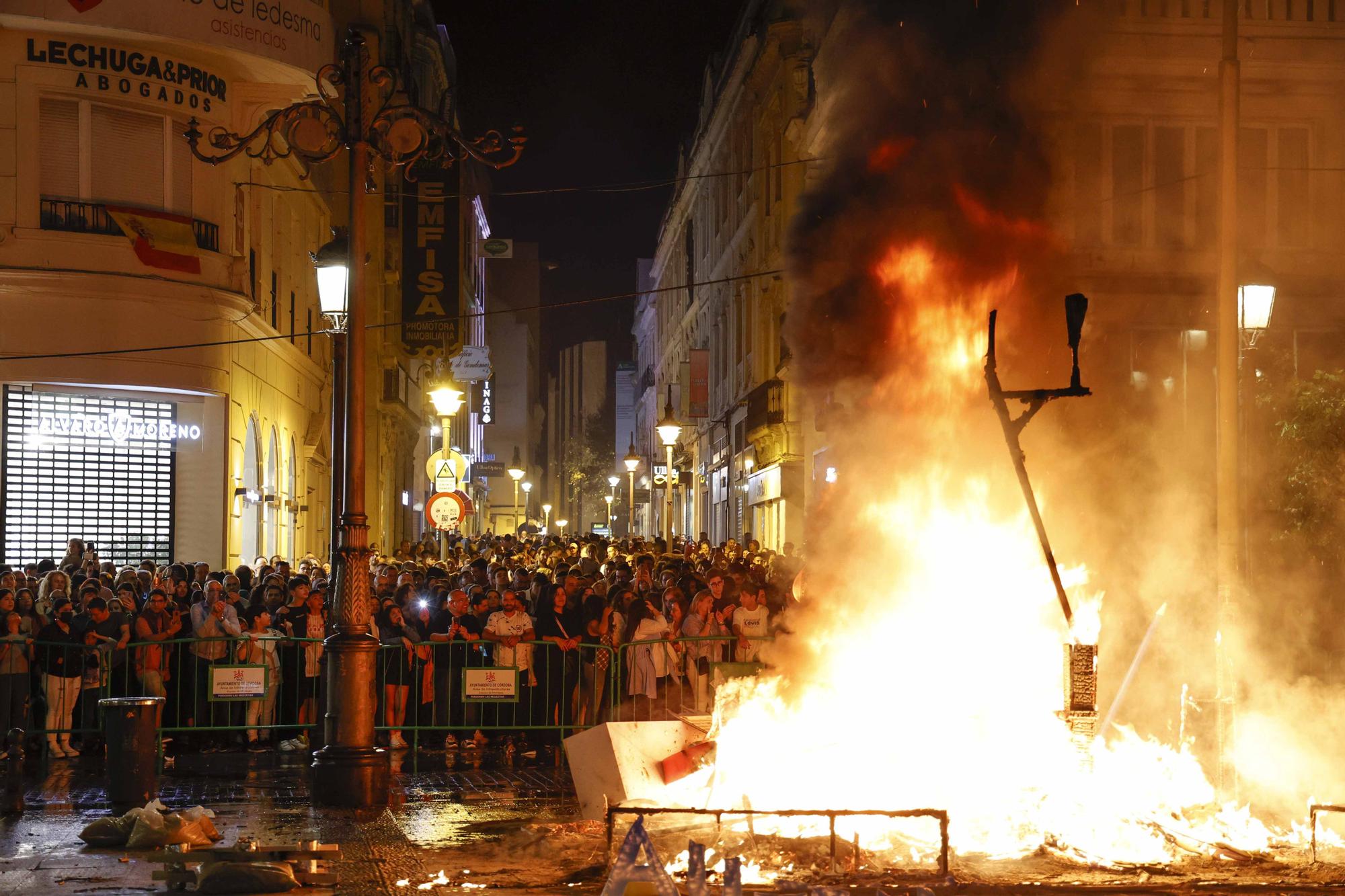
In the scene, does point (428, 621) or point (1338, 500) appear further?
point (1338, 500)

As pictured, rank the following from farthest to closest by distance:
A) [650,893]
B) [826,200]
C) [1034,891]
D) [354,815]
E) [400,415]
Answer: [400,415] → [826,200] → [354,815] → [1034,891] → [650,893]

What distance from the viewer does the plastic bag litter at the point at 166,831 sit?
9180 mm

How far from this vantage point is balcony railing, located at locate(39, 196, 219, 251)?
68.1 feet

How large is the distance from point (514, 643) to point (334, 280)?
3969 mm

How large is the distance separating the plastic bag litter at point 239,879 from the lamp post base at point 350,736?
9.41ft

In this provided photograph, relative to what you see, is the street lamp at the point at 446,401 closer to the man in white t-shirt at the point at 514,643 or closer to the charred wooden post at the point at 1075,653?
the man in white t-shirt at the point at 514,643

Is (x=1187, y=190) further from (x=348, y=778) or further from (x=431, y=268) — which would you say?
(x=348, y=778)

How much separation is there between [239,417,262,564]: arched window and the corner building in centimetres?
94

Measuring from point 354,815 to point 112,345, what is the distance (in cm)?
1262

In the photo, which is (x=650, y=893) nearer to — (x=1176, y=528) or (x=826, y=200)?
(x=826, y=200)

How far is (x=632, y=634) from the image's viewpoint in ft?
50.1

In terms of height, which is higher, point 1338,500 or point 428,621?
point 1338,500

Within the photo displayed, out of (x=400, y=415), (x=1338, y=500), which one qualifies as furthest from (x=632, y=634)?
(x=400, y=415)

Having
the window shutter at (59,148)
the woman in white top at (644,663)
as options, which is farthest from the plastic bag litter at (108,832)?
the window shutter at (59,148)
